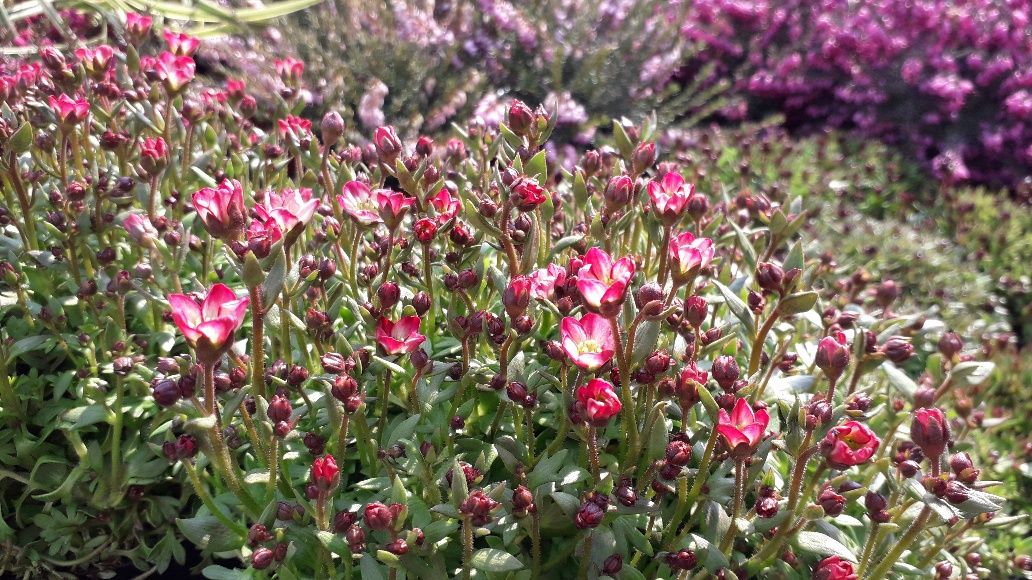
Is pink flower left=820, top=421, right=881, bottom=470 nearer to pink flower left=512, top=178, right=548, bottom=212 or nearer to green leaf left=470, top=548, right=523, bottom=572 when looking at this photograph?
green leaf left=470, top=548, right=523, bottom=572

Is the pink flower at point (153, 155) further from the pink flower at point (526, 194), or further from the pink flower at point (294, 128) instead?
the pink flower at point (526, 194)

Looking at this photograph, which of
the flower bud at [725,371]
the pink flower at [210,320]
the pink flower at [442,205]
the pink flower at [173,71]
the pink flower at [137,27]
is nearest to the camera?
the pink flower at [210,320]

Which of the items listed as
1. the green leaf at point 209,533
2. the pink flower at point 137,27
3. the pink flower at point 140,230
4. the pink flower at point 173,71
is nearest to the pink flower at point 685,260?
the green leaf at point 209,533

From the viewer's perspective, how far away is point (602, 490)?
124 cm

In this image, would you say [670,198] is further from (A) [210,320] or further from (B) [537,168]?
(A) [210,320]

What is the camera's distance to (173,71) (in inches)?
68.6

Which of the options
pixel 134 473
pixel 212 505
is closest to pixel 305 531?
pixel 212 505

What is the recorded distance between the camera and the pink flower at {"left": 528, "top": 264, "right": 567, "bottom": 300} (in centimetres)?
132

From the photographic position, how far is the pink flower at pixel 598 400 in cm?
109

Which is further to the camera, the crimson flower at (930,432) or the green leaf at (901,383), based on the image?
the green leaf at (901,383)

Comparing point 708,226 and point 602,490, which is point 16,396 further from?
point 708,226

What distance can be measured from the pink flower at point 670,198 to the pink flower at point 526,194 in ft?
0.64

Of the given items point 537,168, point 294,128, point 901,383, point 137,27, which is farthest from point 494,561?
point 137,27

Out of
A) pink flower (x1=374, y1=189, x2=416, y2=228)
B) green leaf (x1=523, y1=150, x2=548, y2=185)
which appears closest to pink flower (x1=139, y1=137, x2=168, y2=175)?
pink flower (x1=374, y1=189, x2=416, y2=228)
